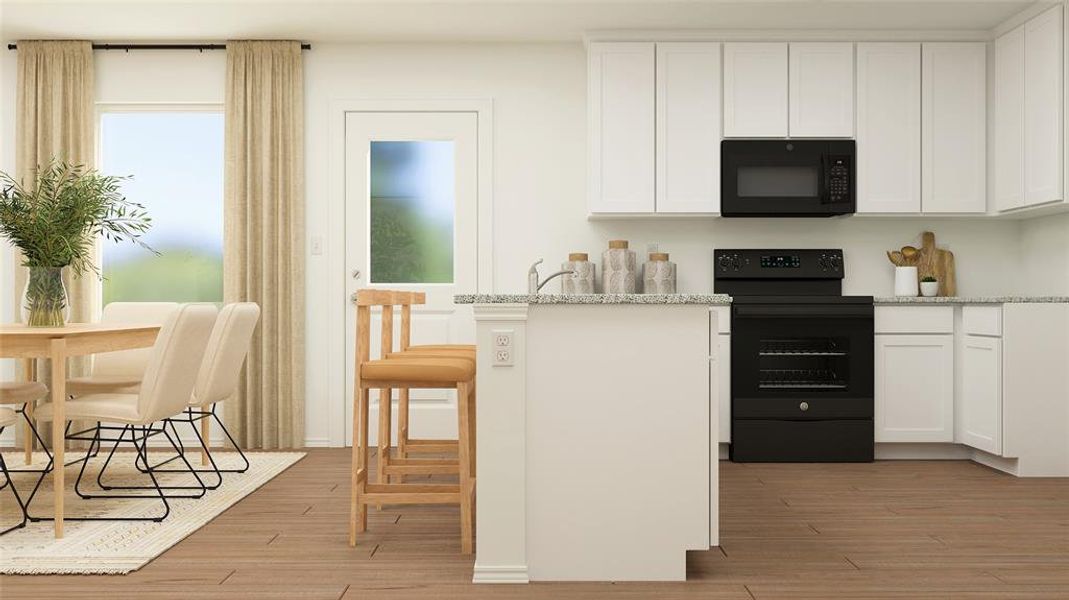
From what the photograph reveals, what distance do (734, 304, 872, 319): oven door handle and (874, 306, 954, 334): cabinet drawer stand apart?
4.2 inches

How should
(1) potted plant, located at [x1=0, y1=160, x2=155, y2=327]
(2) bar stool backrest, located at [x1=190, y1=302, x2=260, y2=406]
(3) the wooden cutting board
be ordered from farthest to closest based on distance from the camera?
(3) the wooden cutting board < (2) bar stool backrest, located at [x1=190, y1=302, x2=260, y2=406] < (1) potted plant, located at [x1=0, y1=160, x2=155, y2=327]

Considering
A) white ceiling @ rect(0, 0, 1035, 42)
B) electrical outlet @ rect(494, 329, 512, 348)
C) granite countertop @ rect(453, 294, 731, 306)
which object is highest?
white ceiling @ rect(0, 0, 1035, 42)

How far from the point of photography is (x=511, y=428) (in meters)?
2.50

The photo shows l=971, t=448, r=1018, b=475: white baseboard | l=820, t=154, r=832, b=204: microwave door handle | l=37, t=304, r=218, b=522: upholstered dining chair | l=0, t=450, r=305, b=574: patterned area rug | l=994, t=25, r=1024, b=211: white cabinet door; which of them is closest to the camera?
l=0, t=450, r=305, b=574: patterned area rug

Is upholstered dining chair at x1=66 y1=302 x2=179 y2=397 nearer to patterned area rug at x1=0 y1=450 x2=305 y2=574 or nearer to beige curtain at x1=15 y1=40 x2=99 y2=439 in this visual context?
patterned area rug at x1=0 y1=450 x2=305 y2=574

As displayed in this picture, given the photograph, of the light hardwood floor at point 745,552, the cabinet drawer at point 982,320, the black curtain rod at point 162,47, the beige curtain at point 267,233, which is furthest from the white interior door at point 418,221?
the cabinet drawer at point 982,320

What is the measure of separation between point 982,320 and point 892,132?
4.06 feet

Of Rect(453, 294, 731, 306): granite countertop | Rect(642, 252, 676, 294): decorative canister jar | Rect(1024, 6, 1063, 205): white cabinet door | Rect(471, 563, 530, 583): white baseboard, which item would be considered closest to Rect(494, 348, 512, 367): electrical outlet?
Rect(453, 294, 731, 306): granite countertop

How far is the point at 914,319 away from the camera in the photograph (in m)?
4.53

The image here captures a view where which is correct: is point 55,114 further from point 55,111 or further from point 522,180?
point 522,180

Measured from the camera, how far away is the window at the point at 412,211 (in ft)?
16.6

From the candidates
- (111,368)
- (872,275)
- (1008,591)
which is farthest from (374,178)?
(1008,591)

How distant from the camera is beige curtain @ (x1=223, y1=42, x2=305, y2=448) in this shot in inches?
191

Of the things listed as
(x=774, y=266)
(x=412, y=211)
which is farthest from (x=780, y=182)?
(x=412, y=211)
